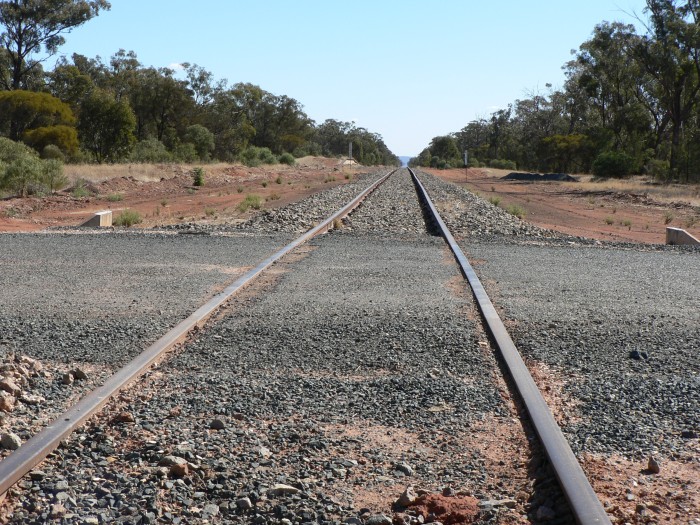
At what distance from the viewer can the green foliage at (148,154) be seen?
50.0 m

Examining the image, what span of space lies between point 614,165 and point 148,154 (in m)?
31.0

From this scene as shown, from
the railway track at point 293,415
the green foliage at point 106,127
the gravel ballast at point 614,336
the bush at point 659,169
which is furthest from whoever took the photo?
the green foliage at point 106,127

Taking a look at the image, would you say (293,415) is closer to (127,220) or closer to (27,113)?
(127,220)

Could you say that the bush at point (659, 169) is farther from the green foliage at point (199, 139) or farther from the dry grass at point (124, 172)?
the green foliage at point (199, 139)

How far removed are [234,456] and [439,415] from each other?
1.25m

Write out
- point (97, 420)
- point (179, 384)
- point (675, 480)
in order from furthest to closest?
1. point (179, 384)
2. point (97, 420)
3. point (675, 480)

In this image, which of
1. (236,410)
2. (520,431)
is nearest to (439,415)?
(520,431)

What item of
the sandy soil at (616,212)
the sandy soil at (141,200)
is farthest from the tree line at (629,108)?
the sandy soil at (141,200)

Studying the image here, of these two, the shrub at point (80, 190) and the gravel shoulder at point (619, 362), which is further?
the shrub at point (80, 190)

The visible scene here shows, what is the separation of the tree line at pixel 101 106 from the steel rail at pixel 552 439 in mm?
30703

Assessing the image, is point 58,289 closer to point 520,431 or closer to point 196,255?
point 196,255

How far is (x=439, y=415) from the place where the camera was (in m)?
4.70

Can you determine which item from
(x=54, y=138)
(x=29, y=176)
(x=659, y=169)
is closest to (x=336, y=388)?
(x=29, y=176)

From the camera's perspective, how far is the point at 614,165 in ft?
192
